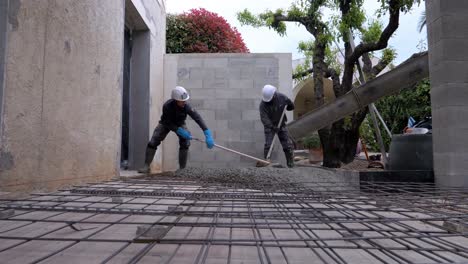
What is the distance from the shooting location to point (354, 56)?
5.42m

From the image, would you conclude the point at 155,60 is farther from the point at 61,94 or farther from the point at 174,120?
the point at 61,94

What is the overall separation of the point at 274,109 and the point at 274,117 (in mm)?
114

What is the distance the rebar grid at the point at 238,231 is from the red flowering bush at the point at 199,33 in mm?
5620

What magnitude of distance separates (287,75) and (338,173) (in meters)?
2.24

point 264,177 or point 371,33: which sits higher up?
point 371,33

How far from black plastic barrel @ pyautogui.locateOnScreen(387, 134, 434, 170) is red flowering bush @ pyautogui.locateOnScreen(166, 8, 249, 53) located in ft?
15.3

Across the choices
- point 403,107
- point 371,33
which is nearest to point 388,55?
point 371,33

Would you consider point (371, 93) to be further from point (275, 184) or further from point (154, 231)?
point (154, 231)

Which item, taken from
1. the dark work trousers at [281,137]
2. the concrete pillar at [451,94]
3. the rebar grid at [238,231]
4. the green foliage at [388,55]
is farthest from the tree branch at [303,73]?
the rebar grid at [238,231]

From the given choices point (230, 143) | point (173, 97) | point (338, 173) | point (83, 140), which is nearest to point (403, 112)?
point (230, 143)

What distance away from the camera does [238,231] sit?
1646 mm

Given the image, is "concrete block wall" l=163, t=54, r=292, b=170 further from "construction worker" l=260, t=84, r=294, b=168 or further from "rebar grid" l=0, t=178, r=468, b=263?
"rebar grid" l=0, t=178, r=468, b=263

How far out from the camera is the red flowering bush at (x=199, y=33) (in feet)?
24.6

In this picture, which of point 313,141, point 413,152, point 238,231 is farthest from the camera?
point 313,141
